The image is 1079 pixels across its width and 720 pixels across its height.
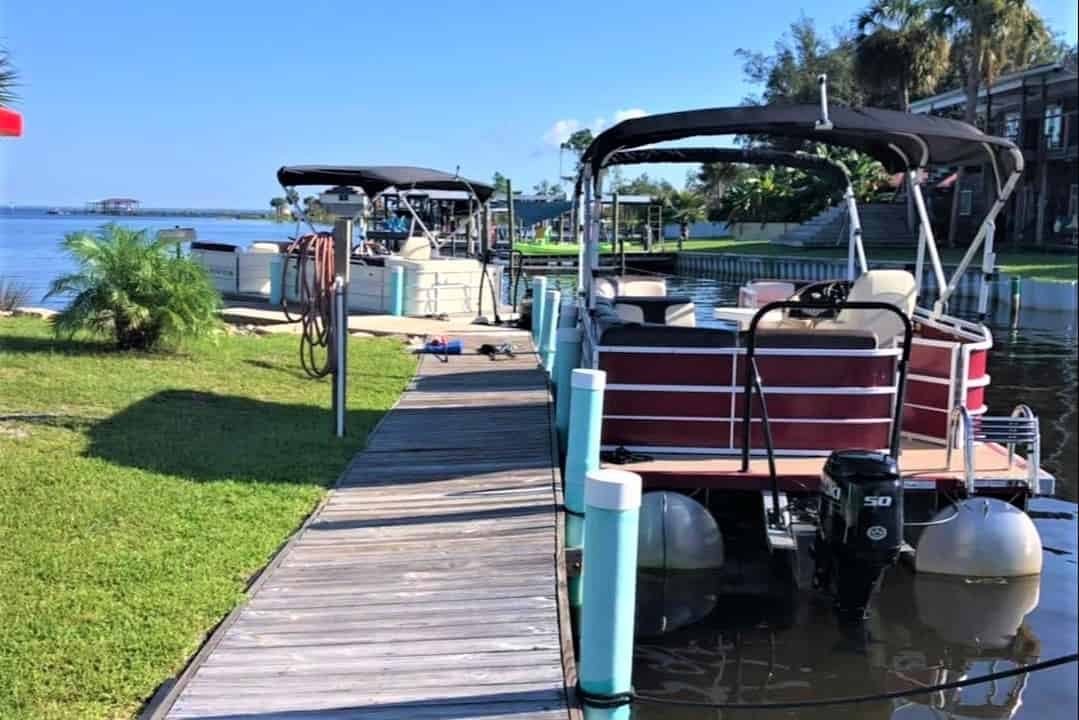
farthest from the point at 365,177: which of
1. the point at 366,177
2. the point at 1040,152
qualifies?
the point at 1040,152

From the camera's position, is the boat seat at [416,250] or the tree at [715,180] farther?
the tree at [715,180]

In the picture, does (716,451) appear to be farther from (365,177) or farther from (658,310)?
(365,177)

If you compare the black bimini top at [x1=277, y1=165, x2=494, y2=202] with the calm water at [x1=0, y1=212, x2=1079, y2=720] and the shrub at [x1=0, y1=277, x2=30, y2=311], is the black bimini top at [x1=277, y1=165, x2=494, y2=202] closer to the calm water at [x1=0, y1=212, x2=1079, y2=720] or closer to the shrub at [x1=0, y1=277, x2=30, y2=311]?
the shrub at [x1=0, y1=277, x2=30, y2=311]

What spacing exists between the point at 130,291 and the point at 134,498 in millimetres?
5745

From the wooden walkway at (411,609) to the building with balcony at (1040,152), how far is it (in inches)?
1329

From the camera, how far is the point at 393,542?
234 inches

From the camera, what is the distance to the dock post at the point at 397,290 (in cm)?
1855

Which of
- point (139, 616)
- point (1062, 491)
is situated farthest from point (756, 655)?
point (1062, 491)

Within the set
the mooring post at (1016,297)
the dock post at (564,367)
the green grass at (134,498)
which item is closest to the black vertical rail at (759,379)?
the dock post at (564,367)

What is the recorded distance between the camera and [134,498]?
636 cm

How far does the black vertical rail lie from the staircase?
36.4 m

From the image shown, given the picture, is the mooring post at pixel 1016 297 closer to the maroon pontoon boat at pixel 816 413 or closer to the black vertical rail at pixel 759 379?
the maroon pontoon boat at pixel 816 413

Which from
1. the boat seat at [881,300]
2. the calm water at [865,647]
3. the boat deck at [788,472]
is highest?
the boat seat at [881,300]

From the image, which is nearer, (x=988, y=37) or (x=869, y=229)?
(x=988, y=37)
